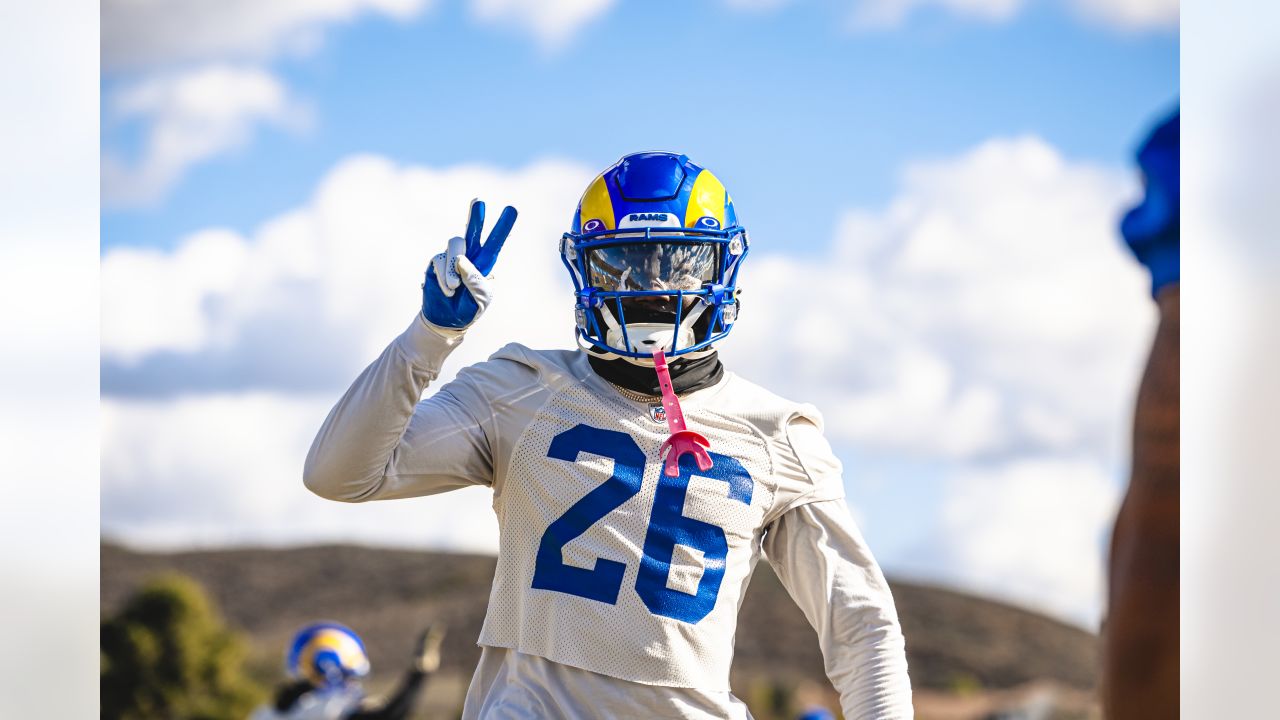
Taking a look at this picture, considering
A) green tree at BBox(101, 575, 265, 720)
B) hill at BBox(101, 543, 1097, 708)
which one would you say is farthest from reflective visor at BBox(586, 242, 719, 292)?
hill at BBox(101, 543, 1097, 708)

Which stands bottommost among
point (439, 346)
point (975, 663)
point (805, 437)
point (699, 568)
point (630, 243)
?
point (975, 663)

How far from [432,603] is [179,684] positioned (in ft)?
11.7

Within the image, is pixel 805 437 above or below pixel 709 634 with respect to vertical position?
above

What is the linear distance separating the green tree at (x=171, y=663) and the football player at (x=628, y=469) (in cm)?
1314

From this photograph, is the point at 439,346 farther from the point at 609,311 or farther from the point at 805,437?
the point at 805,437

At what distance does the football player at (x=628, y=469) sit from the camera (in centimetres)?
232

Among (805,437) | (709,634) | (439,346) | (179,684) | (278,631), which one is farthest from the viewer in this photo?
(278,631)

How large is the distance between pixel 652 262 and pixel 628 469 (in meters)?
0.37

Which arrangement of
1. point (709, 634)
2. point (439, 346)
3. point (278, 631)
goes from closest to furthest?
point (439, 346) → point (709, 634) → point (278, 631)

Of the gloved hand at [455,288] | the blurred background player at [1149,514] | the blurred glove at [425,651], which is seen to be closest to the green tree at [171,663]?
the blurred glove at [425,651]

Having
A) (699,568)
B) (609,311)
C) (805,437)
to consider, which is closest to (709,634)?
(699,568)

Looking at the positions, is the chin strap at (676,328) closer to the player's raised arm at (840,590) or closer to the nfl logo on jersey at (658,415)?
the nfl logo on jersey at (658,415)

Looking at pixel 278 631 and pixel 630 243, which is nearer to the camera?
pixel 630 243

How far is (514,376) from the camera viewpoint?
A: 2531 millimetres
